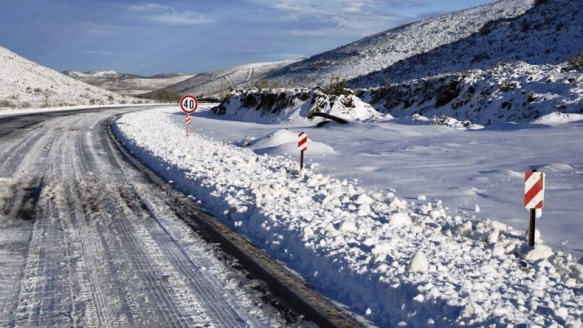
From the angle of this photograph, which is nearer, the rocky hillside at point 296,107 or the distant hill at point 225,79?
the rocky hillside at point 296,107

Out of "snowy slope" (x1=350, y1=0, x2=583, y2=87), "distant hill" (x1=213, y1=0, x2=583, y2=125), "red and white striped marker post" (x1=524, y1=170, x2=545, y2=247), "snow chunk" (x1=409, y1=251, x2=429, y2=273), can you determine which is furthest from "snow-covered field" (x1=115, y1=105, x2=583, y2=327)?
"snowy slope" (x1=350, y1=0, x2=583, y2=87)

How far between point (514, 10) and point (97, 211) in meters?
80.6

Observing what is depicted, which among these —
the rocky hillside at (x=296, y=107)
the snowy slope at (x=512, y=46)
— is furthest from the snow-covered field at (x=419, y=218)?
the snowy slope at (x=512, y=46)

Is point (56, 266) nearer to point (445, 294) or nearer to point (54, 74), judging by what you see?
point (445, 294)

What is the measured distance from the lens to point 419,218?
8.19 m

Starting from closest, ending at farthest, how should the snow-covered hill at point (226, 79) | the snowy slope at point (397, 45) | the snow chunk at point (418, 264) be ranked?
the snow chunk at point (418, 264), the snowy slope at point (397, 45), the snow-covered hill at point (226, 79)

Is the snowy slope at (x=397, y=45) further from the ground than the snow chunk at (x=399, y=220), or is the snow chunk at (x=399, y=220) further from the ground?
the snowy slope at (x=397, y=45)

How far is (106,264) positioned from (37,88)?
68.4 m

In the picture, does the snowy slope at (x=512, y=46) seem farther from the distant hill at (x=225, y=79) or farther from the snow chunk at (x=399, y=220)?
the distant hill at (x=225, y=79)

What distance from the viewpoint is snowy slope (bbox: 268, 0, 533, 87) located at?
80.0m

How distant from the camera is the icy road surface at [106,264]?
4590 mm

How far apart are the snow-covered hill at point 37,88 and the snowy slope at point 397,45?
86.5ft

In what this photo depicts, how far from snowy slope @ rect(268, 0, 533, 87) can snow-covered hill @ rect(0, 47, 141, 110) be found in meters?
26.4

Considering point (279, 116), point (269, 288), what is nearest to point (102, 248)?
point (269, 288)
